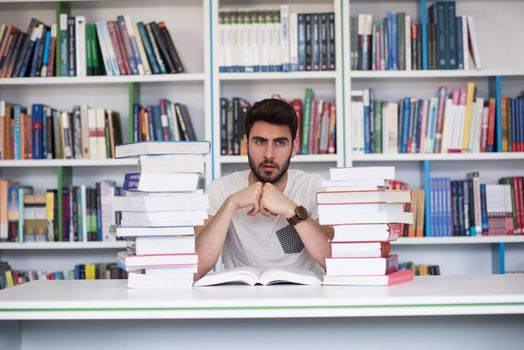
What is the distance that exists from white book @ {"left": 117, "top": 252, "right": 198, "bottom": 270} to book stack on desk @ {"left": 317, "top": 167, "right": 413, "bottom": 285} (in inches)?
13.5

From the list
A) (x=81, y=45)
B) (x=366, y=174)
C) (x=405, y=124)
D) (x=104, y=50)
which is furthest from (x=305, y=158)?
(x=366, y=174)

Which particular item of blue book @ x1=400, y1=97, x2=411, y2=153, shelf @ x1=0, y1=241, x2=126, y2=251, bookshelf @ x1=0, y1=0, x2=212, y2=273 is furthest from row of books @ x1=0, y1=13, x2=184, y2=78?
blue book @ x1=400, y1=97, x2=411, y2=153

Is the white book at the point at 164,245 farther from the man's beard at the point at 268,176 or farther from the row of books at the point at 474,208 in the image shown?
the row of books at the point at 474,208

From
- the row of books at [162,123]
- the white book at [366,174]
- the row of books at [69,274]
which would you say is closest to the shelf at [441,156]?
the row of books at [162,123]

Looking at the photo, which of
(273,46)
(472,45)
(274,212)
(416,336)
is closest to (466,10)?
(472,45)

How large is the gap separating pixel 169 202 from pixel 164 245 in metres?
0.11

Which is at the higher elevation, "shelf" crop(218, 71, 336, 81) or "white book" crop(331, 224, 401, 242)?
"shelf" crop(218, 71, 336, 81)

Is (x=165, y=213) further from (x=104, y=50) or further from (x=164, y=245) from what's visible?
(x=104, y=50)

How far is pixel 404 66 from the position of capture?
3.63 meters

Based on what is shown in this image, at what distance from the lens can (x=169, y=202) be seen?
1814 mm

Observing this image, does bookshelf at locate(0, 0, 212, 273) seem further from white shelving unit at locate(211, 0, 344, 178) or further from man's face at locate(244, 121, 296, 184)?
man's face at locate(244, 121, 296, 184)

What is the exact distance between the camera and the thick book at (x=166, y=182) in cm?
181

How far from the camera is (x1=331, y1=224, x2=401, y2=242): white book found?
1825 millimetres

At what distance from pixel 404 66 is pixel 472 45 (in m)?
0.36
